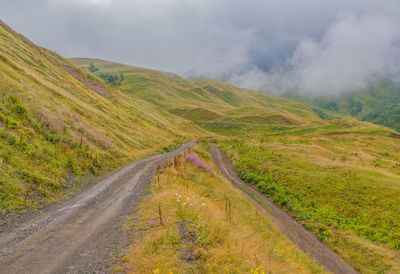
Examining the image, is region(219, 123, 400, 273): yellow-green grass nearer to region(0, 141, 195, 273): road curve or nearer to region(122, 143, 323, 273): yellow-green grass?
region(122, 143, 323, 273): yellow-green grass

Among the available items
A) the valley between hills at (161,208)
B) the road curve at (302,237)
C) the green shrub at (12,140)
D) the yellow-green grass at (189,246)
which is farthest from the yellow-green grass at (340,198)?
the green shrub at (12,140)

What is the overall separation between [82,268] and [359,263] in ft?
69.6

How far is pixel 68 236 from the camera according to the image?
8906mm

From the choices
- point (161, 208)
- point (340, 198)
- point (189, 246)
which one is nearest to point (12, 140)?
point (161, 208)

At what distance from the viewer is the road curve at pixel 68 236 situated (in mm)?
6895

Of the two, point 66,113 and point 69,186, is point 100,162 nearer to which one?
point 69,186

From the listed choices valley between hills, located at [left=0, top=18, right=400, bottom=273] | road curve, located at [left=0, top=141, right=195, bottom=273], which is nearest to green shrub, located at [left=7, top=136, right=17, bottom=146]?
valley between hills, located at [left=0, top=18, right=400, bottom=273]

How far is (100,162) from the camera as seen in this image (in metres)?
23.7

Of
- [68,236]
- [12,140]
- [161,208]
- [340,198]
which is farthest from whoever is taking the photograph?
[340,198]

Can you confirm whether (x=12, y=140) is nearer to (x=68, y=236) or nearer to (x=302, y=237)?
(x=68, y=236)

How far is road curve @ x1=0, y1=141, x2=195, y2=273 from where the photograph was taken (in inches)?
271

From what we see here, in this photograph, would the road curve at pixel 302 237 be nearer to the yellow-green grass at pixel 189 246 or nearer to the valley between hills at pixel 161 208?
the valley between hills at pixel 161 208

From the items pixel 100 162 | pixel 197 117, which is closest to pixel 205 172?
pixel 100 162

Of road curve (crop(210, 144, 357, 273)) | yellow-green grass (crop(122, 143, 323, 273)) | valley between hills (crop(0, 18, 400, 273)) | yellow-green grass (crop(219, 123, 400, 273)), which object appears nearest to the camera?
yellow-green grass (crop(122, 143, 323, 273))
